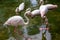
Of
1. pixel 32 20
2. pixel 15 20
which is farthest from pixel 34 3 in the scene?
pixel 15 20

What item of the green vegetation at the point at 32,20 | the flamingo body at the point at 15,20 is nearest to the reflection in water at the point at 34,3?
the green vegetation at the point at 32,20

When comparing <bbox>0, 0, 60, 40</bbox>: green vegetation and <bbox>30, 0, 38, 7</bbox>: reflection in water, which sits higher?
<bbox>30, 0, 38, 7</bbox>: reflection in water

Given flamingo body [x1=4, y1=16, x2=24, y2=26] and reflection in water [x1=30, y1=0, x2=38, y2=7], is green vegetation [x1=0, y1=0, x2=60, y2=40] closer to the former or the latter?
reflection in water [x1=30, y1=0, x2=38, y2=7]

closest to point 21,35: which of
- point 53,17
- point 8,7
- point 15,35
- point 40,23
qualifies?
point 15,35

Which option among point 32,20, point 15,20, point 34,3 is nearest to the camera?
point 15,20

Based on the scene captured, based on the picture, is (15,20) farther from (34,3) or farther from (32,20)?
(34,3)

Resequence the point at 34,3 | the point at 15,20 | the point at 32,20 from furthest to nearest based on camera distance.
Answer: the point at 34,3 → the point at 32,20 → the point at 15,20

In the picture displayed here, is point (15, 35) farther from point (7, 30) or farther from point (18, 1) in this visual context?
point (18, 1)

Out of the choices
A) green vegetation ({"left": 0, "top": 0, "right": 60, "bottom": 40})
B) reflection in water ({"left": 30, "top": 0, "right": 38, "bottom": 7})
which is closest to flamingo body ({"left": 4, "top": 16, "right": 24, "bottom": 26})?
green vegetation ({"left": 0, "top": 0, "right": 60, "bottom": 40})

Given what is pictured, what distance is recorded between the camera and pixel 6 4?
22.7 ft

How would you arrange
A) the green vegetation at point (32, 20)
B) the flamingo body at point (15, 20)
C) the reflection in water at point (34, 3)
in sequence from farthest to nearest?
the reflection in water at point (34, 3) < the green vegetation at point (32, 20) < the flamingo body at point (15, 20)

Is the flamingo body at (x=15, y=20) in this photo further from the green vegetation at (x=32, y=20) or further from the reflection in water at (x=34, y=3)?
the reflection in water at (x=34, y=3)

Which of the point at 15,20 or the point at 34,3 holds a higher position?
the point at 34,3

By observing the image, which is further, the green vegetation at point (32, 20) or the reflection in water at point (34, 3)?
the reflection in water at point (34, 3)
